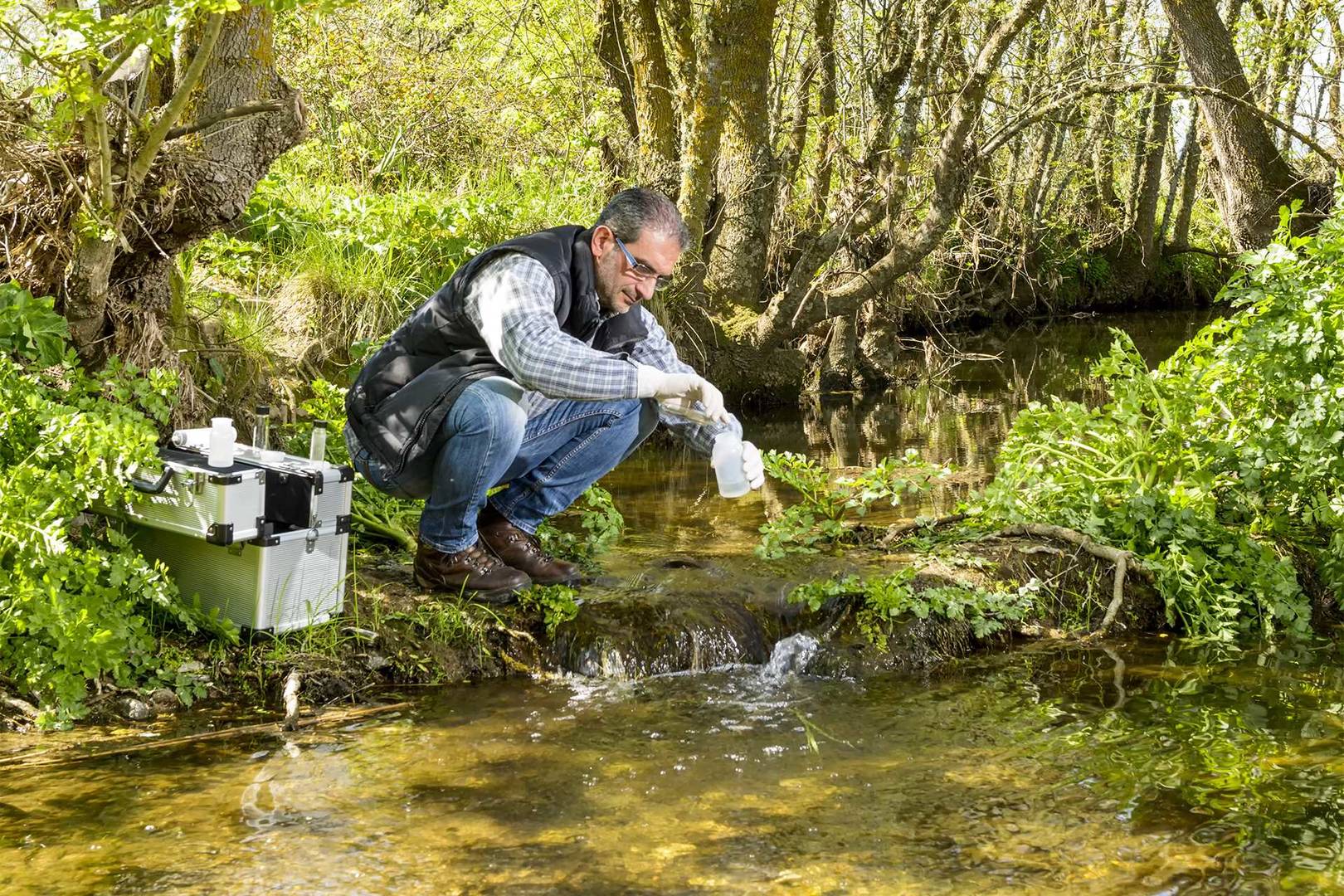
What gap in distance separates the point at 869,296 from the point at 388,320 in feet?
15.5

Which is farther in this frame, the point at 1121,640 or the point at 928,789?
the point at 1121,640

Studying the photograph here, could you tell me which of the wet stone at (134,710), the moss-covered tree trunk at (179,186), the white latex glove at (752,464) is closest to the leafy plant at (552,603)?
the white latex glove at (752,464)

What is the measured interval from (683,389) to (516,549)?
1.12m

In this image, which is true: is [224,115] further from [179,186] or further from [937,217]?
[937,217]

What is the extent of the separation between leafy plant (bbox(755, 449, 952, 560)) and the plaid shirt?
3.93 ft

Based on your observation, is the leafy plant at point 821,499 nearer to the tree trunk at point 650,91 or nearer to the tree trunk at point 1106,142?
the tree trunk at point 650,91

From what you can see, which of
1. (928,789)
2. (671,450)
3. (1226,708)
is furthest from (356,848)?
(671,450)

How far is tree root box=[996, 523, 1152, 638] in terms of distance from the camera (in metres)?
4.96

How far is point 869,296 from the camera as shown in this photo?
10961 mm

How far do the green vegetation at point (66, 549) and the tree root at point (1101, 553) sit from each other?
3.13 metres

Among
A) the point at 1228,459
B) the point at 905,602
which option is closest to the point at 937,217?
the point at 1228,459

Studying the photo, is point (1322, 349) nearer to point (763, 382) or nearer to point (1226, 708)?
point (1226, 708)

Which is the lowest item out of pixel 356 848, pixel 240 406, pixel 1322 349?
pixel 356 848

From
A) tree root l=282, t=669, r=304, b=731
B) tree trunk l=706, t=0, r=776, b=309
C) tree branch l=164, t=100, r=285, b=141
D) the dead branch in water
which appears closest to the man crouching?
the dead branch in water
